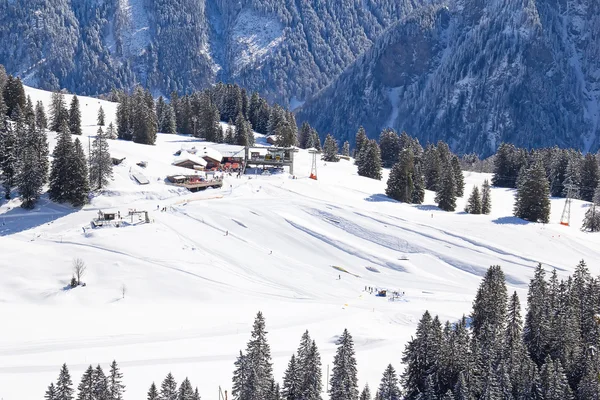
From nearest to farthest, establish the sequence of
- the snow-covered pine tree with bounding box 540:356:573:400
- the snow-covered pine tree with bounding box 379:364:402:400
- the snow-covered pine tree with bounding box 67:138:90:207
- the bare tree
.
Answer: the snow-covered pine tree with bounding box 379:364:402:400, the snow-covered pine tree with bounding box 540:356:573:400, the bare tree, the snow-covered pine tree with bounding box 67:138:90:207

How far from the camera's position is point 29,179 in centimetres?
7706

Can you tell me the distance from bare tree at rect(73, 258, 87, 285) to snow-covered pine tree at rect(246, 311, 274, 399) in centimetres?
2575

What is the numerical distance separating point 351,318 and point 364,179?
48.8m

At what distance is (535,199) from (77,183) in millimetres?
52507

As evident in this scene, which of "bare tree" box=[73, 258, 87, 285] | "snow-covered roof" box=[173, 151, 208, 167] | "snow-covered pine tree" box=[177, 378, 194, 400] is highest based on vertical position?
"snow-covered roof" box=[173, 151, 208, 167]

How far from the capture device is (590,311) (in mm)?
55656

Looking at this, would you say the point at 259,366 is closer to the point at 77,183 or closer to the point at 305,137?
the point at 77,183

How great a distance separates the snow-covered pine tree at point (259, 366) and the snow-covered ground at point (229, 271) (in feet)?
18.7

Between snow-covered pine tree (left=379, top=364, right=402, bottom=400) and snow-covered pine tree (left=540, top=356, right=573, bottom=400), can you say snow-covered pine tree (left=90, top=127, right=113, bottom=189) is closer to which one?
snow-covered pine tree (left=379, top=364, right=402, bottom=400)

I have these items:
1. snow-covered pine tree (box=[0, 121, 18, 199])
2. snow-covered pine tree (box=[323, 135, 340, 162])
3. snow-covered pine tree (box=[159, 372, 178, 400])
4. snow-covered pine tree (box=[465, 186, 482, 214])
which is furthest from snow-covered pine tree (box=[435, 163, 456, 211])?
snow-covered pine tree (box=[159, 372, 178, 400])

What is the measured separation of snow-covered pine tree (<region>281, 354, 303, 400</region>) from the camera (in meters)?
42.3

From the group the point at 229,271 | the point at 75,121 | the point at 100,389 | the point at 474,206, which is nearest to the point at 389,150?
the point at 474,206

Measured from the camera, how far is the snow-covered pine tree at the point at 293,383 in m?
42.3

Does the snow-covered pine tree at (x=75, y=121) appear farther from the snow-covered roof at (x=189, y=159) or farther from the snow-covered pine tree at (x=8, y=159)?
the snow-covered pine tree at (x=8, y=159)
